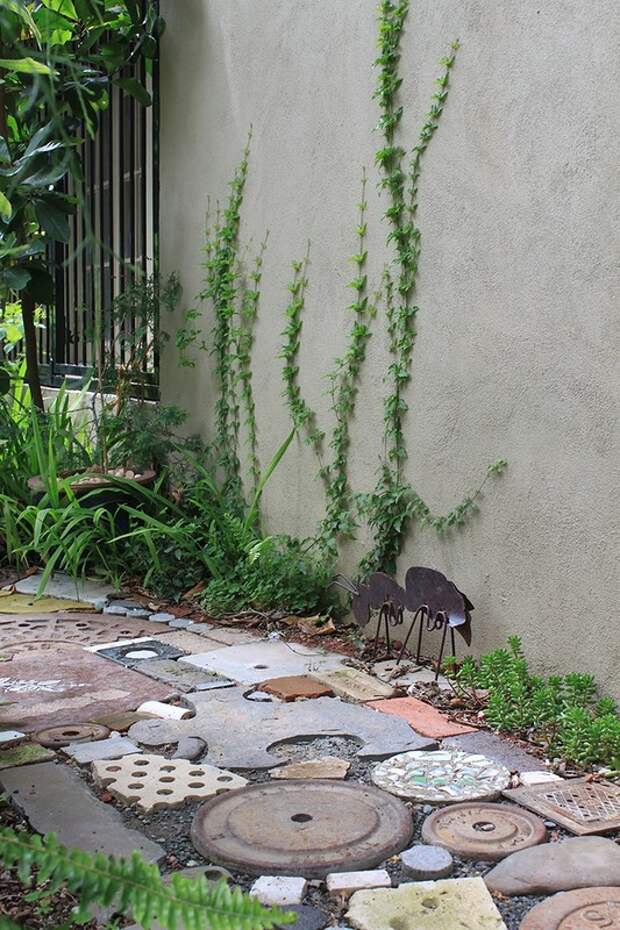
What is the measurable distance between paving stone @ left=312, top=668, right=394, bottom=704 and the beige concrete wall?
0.40 meters

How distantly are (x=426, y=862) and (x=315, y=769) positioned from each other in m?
0.61

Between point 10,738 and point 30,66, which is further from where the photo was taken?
point 10,738

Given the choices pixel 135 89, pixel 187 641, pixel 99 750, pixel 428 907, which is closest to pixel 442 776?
pixel 428 907

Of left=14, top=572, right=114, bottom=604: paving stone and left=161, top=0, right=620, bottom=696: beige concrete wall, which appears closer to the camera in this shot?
left=161, top=0, right=620, bottom=696: beige concrete wall

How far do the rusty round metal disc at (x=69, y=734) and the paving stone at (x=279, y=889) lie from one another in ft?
3.26

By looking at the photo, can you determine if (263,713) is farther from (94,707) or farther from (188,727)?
(94,707)

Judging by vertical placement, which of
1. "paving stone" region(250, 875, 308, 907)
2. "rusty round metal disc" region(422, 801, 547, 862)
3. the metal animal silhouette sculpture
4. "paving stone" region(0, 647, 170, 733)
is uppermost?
the metal animal silhouette sculpture

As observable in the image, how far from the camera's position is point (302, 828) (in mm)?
2379

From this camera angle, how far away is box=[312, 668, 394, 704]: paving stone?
338cm

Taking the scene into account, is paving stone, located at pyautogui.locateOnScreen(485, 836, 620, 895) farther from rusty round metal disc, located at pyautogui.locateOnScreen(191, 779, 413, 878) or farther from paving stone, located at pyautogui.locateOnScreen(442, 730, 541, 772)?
paving stone, located at pyautogui.locateOnScreen(442, 730, 541, 772)

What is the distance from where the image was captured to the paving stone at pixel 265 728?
288cm

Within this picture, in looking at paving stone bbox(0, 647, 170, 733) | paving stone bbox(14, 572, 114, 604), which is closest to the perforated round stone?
paving stone bbox(0, 647, 170, 733)

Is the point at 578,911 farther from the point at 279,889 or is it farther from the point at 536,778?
the point at 536,778

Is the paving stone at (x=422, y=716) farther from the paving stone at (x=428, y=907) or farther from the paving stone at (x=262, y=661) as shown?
the paving stone at (x=428, y=907)
